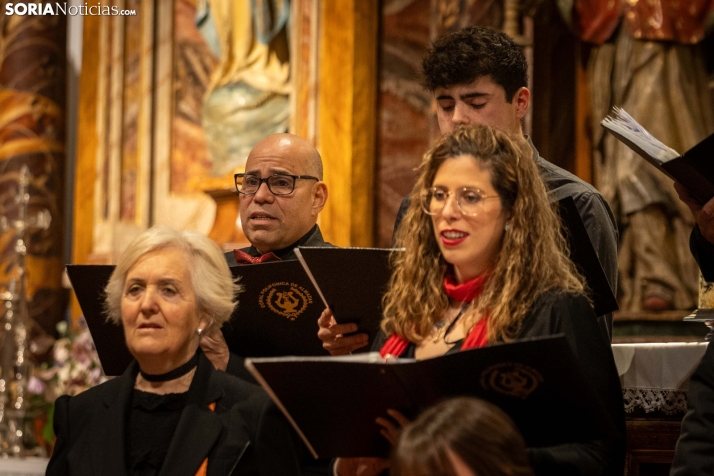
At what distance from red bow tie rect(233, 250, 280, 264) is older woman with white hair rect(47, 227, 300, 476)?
1.91 ft

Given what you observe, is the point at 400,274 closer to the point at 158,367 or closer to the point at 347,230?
the point at 158,367

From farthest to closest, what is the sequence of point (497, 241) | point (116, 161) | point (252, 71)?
point (116, 161), point (252, 71), point (497, 241)

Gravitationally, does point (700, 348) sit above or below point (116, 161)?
below

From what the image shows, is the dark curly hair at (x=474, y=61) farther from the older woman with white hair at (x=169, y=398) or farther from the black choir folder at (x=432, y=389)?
the black choir folder at (x=432, y=389)

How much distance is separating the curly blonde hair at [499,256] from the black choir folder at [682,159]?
30 centimetres

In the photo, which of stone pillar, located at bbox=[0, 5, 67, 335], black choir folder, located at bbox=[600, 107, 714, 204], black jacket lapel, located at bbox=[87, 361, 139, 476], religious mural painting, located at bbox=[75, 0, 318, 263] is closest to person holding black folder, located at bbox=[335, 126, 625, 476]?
black choir folder, located at bbox=[600, 107, 714, 204]

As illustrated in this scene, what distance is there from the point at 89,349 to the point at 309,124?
2185 mm

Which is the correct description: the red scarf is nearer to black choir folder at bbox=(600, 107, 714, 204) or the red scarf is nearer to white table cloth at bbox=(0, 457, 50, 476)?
black choir folder at bbox=(600, 107, 714, 204)

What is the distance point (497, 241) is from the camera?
2.71m

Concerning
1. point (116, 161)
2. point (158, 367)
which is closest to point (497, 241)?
point (158, 367)

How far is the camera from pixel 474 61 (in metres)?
3.49

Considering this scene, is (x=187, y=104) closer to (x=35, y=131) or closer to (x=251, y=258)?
(x=35, y=131)

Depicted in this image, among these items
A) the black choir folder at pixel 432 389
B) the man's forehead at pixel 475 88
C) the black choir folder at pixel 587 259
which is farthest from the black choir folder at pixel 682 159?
the black choir folder at pixel 432 389

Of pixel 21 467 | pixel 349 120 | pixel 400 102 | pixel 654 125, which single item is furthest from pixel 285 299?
pixel 400 102
